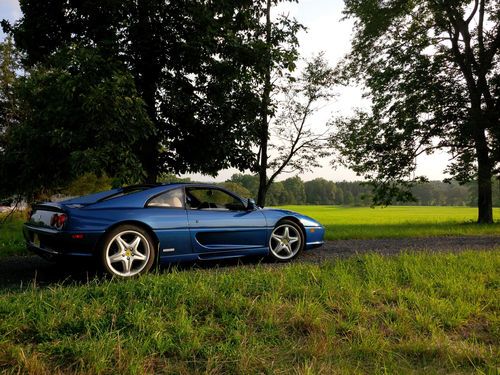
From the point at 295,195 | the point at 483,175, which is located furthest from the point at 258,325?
the point at 295,195

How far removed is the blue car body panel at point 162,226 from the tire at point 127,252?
0.08 m

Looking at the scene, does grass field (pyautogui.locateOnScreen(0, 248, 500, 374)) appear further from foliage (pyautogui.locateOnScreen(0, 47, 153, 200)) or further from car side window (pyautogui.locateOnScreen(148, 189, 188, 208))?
foliage (pyautogui.locateOnScreen(0, 47, 153, 200))

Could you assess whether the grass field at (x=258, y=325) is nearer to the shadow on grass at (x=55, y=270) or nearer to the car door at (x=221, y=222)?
the shadow on grass at (x=55, y=270)

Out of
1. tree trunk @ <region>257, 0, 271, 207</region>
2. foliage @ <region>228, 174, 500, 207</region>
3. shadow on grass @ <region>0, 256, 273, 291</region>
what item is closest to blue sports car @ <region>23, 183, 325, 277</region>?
shadow on grass @ <region>0, 256, 273, 291</region>

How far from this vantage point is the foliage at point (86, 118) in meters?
7.58

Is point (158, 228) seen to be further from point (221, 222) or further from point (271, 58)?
point (271, 58)

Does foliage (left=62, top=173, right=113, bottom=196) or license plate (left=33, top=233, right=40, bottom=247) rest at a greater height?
foliage (left=62, top=173, right=113, bottom=196)

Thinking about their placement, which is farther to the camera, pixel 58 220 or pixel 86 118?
pixel 86 118

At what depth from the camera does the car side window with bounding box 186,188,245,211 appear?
554cm

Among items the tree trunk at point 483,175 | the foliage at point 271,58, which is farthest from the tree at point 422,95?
the foliage at point 271,58

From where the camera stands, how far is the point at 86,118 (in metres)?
7.82

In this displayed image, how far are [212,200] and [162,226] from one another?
1.19 meters

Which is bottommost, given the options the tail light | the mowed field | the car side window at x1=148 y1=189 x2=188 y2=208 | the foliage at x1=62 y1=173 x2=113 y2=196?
the mowed field

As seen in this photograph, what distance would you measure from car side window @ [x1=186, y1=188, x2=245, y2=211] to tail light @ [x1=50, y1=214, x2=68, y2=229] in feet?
5.14
